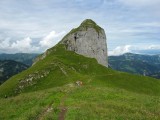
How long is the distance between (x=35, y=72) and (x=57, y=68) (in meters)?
9.81

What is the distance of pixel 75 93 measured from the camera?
61031mm

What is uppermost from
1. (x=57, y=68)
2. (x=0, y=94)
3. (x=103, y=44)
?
(x=103, y=44)

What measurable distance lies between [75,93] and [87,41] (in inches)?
4730

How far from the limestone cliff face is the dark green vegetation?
881cm

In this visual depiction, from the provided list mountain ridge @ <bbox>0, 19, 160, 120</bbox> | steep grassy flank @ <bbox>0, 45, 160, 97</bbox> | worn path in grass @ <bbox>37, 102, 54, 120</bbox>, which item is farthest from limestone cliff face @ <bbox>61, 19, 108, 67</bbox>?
worn path in grass @ <bbox>37, 102, 54, 120</bbox>

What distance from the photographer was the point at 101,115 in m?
39.0

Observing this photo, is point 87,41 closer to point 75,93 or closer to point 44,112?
point 75,93

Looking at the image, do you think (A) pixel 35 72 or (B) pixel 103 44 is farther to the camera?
(B) pixel 103 44

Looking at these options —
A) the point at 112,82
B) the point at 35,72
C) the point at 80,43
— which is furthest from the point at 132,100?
the point at 80,43

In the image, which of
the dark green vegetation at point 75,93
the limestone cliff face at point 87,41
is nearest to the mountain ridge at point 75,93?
the dark green vegetation at point 75,93

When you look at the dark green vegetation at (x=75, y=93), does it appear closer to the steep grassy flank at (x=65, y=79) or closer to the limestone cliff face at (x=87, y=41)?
the steep grassy flank at (x=65, y=79)

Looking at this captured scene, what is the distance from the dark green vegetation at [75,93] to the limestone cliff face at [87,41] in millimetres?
8810

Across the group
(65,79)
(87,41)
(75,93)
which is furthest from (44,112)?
(87,41)

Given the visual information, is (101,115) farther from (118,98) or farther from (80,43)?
(80,43)
